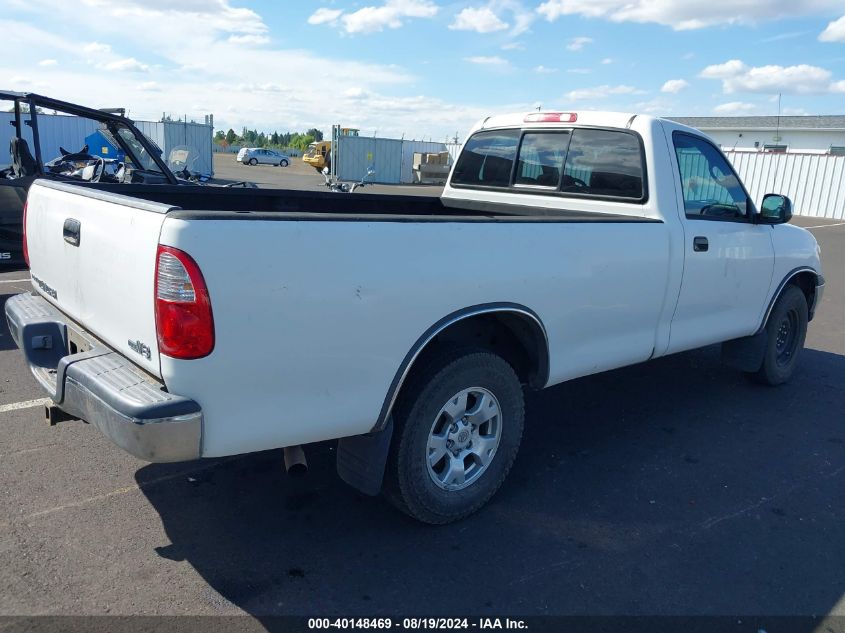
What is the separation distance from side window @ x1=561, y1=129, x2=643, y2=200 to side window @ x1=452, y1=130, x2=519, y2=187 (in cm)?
57

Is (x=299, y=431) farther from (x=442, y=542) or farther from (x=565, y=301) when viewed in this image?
(x=565, y=301)

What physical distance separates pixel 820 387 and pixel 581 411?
2365mm

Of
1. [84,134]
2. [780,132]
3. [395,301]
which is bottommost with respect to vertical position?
[395,301]

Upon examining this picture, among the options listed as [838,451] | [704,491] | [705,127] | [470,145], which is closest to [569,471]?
[704,491]

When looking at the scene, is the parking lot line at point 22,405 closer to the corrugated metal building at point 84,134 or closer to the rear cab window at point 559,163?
the rear cab window at point 559,163

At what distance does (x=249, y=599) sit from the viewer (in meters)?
2.93

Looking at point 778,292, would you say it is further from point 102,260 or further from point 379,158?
point 379,158

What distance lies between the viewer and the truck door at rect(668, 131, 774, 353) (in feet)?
15.1

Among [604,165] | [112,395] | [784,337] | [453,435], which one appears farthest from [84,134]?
[112,395]

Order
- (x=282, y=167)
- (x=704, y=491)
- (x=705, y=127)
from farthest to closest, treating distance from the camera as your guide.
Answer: (x=282, y=167) → (x=705, y=127) → (x=704, y=491)

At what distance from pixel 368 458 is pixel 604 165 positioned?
270 cm

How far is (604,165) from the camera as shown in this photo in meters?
4.76

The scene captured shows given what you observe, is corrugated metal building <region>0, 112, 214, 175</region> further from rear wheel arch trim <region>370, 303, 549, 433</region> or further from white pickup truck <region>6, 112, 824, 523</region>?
rear wheel arch trim <region>370, 303, 549, 433</region>

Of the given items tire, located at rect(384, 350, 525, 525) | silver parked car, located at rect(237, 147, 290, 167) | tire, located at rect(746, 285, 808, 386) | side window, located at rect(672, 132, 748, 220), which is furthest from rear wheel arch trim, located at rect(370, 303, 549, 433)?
silver parked car, located at rect(237, 147, 290, 167)
